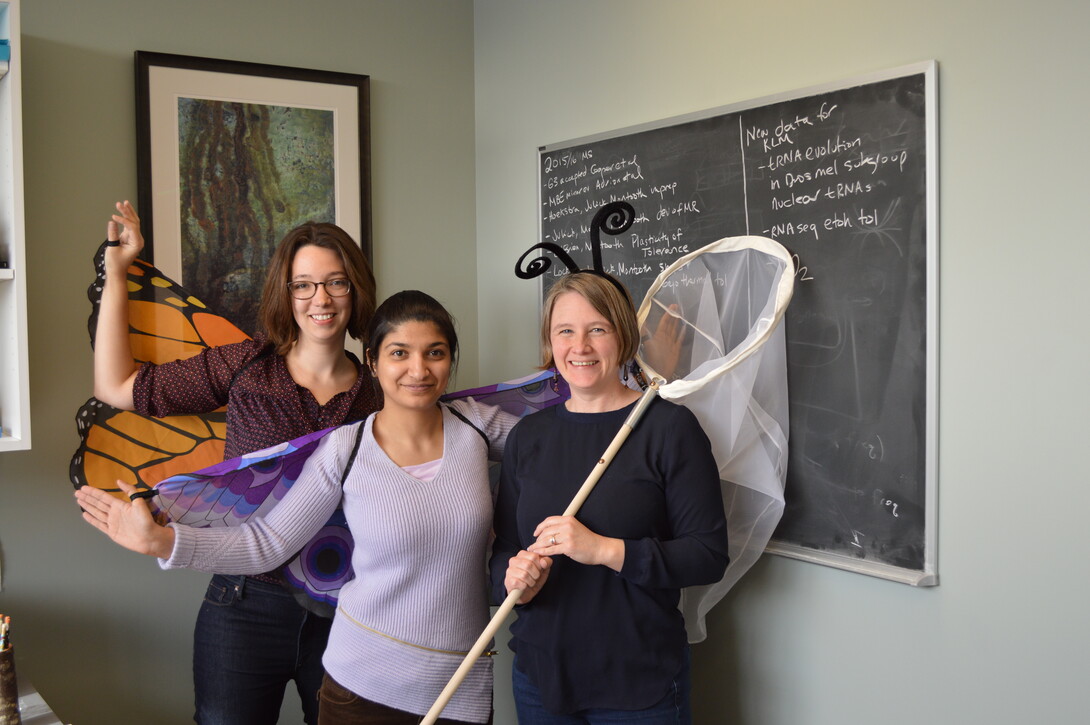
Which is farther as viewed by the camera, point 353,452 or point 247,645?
point 247,645

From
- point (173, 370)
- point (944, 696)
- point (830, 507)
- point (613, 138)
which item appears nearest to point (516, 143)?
point (613, 138)

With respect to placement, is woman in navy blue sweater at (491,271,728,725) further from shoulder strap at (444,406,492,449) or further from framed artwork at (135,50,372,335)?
framed artwork at (135,50,372,335)

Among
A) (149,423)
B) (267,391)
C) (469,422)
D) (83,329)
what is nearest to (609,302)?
(469,422)

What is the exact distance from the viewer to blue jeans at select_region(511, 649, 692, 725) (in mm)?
1593

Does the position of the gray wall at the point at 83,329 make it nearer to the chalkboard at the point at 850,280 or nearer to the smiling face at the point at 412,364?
the smiling face at the point at 412,364

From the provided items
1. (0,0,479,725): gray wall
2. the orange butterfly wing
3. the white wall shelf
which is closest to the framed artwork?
(0,0,479,725): gray wall

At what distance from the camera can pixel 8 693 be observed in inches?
66.1

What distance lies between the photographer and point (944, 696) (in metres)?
1.72

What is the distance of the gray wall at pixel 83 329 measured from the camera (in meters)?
2.20

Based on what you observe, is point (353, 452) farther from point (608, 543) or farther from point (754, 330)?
point (754, 330)

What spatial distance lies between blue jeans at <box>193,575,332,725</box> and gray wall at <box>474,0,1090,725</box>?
3.09 feet

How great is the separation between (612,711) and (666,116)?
1.39 m

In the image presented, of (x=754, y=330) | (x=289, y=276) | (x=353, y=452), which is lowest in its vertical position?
(x=353, y=452)

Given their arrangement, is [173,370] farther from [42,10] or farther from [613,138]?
[613,138]
